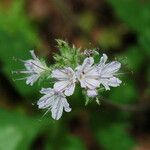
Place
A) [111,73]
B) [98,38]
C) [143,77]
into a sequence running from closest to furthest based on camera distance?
[111,73] → [143,77] → [98,38]

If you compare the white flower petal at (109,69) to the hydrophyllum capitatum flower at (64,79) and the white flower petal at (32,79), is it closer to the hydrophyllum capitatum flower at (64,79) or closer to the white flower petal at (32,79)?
the hydrophyllum capitatum flower at (64,79)

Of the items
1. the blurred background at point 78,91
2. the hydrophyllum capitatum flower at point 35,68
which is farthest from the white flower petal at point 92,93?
the blurred background at point 78,91

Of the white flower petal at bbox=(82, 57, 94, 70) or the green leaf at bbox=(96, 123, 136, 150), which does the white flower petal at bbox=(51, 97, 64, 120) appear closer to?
the white flower petal at bbox=(82, 57, 94, 70)

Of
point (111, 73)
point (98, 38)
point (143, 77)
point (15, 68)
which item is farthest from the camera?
point (98, 38)

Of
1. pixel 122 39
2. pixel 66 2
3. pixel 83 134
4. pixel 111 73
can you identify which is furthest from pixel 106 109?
pixel 111 73

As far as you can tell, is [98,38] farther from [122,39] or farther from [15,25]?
[15,25]

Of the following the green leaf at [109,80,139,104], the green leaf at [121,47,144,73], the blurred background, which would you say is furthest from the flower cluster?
the green leaf at [121,47,144,73]

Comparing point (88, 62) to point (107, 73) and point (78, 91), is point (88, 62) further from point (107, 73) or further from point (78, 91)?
point (78, 91)
